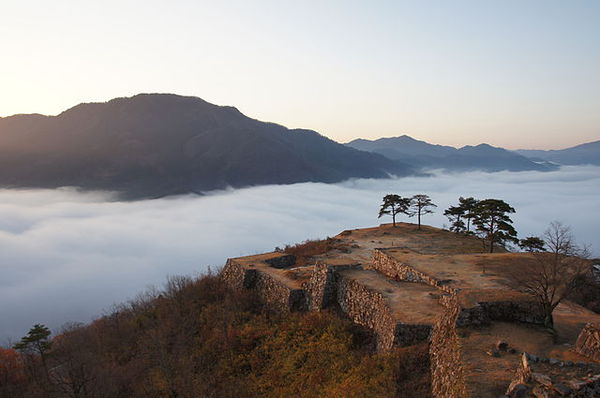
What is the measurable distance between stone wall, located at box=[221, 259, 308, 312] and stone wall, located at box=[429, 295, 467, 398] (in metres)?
12.3

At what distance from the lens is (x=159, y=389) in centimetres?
2066

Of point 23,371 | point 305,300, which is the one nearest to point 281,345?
point 305,300

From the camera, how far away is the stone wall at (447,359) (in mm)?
11375

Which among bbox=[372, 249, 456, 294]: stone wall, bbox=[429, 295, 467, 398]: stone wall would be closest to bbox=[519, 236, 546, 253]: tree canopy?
bbox=[372, 249, 456, 294]: stone wall

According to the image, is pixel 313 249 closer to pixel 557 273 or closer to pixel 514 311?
pixel 514 311

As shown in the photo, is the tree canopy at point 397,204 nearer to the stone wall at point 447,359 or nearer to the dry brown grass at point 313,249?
the dry brown grass at point 313,249

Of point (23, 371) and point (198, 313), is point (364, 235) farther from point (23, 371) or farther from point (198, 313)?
point (23, 371)

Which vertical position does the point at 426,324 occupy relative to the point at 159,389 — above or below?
above

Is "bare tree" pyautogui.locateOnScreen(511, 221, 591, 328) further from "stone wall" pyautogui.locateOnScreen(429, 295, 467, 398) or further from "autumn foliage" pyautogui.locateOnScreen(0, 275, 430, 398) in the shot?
"autumn foliage" pyautogui.locateOnScreen(0, 275, 430, 398)

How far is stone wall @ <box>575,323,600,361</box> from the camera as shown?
10.9 metres

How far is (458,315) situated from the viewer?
1402cm

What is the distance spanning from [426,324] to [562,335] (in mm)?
5313

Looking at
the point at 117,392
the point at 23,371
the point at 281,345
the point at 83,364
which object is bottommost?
the point at 23,371

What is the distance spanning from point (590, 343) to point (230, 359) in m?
18.2
